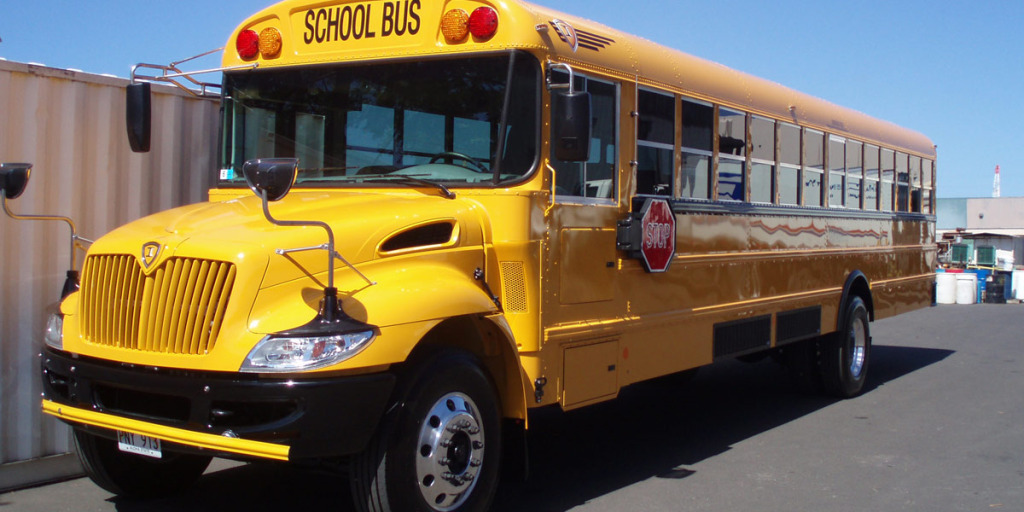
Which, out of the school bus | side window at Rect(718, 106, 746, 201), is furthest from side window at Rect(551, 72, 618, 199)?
side window at Rect(718, 106, 746, 201)

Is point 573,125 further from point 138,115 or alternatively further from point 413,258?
point 138,115

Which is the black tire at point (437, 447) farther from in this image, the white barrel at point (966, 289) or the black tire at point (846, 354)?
the white barrel at point (966, 289)

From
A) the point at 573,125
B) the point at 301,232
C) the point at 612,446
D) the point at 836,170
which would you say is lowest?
the point at 612,446

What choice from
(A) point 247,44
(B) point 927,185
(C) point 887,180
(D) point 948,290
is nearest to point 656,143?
(A) point 247,44

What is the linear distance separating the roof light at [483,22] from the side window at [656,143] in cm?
136

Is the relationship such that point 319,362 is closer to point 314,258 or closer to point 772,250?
point 314,258

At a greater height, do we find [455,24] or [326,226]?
[455,24]

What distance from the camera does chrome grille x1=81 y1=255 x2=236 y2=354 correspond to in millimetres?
4105

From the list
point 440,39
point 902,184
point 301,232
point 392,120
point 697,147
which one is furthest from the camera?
point 902,184

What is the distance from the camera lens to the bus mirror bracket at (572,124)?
490 centimetres

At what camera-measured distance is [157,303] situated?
4242 millimetres

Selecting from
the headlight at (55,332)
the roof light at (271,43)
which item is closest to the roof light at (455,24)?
the roof light at (271,43)

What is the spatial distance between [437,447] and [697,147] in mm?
3319

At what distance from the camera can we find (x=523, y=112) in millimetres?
5090
